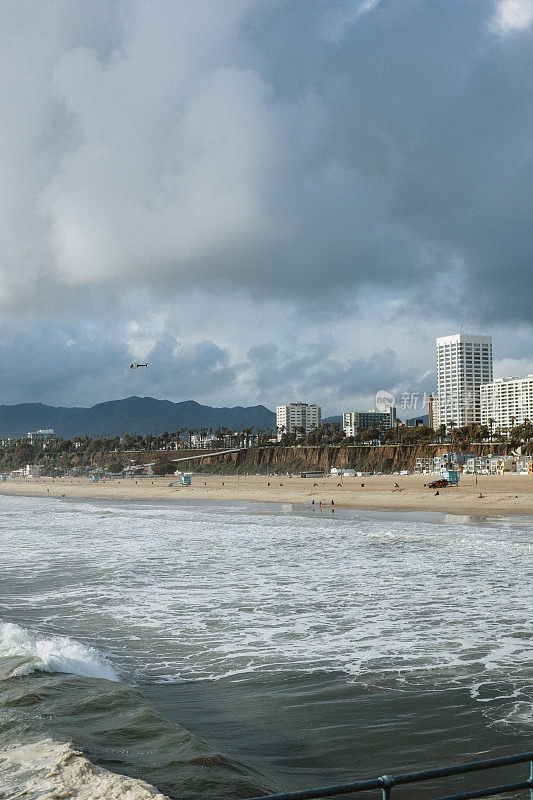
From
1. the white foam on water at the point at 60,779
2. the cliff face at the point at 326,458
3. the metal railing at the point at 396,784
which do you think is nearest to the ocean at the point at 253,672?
the white foam on water at the point at 60,779

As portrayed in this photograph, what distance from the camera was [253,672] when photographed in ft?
29.5

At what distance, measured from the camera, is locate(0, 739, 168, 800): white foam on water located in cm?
464

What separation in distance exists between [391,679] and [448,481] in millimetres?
59963

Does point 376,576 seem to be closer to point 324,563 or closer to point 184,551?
point 324,563

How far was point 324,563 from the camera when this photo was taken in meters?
19.6

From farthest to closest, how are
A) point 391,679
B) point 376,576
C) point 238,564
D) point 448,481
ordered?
point 448,481 < point 238,564 < point 376,576 < point 391,679

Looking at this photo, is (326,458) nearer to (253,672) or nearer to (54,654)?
(253,672)

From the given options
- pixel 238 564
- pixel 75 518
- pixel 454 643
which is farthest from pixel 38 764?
pixel 75 518

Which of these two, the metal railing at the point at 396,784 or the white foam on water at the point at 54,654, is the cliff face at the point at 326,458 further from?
the metal railing at the point at 396,784

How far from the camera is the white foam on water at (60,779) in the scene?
15.2ft

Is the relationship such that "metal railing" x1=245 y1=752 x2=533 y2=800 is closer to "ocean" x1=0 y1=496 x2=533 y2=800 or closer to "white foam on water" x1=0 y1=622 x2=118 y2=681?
"ocean" x1=0 y1=496 x2=533 y2=800

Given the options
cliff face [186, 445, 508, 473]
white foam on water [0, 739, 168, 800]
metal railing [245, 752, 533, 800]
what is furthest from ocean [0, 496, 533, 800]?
cliff face [186, 445, 508, 473]

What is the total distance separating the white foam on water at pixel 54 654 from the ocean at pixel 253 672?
1.4 inches

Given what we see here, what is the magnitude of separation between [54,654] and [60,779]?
4555mm
